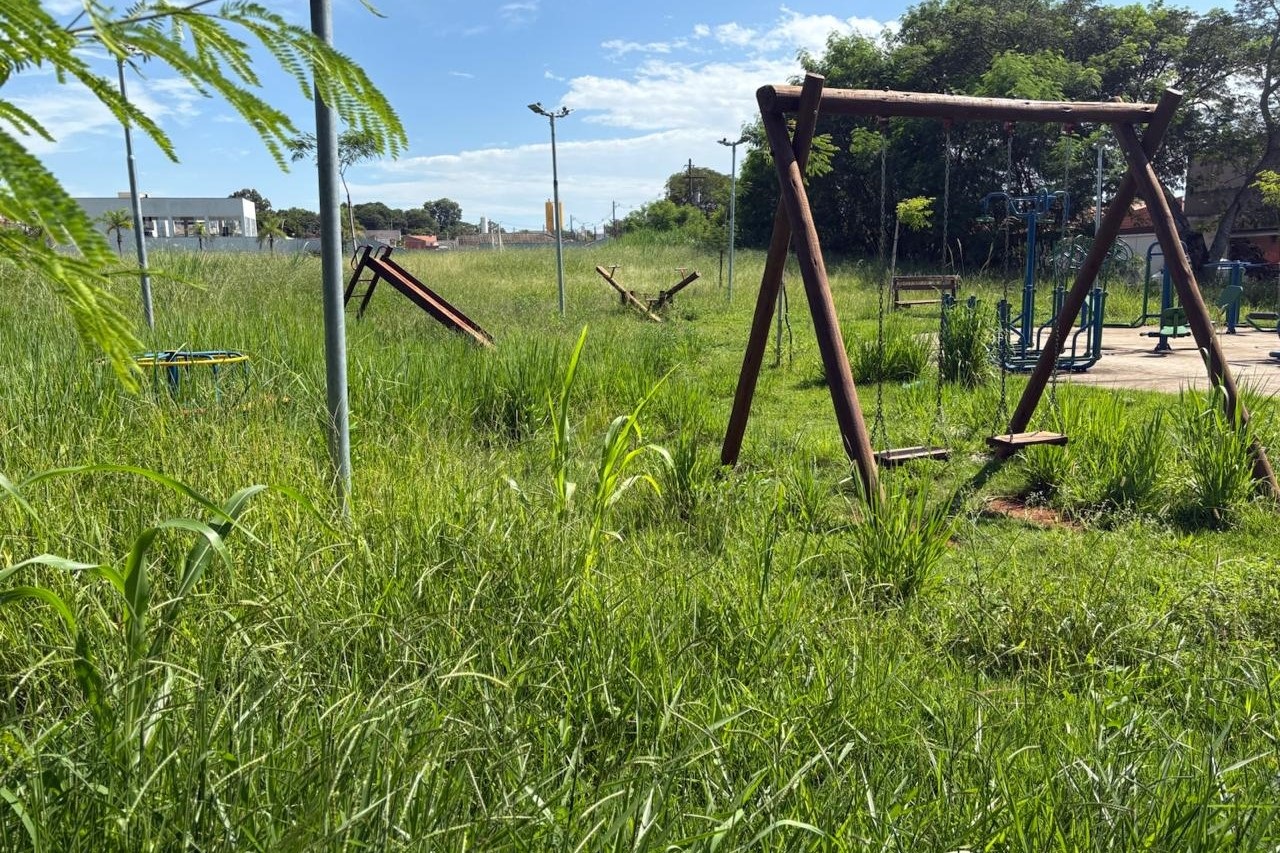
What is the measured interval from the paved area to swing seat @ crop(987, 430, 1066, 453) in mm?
2666

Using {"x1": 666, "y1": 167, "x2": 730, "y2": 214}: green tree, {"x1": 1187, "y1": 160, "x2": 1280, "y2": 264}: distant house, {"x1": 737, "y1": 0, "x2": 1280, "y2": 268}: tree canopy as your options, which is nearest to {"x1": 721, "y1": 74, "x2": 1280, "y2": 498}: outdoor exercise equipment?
{"x1": 737, "y1": 0, "x2": 1280, "y2": 268}: tree canopy

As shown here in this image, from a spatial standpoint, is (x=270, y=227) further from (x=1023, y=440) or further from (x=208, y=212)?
(x=1023, y=440)

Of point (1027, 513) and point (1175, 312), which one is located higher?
point (1175, 312)

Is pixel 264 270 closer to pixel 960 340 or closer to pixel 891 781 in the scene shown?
pixel 960 340

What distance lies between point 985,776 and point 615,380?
216 inches

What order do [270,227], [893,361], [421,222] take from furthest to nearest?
[421,222]
[270,227]
[893,361]

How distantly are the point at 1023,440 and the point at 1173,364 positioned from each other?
21.9ft

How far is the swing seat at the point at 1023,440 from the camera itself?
4.83 meters

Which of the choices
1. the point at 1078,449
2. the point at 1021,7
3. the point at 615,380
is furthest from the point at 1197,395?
the point at 1021,7

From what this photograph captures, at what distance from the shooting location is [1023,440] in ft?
15.9

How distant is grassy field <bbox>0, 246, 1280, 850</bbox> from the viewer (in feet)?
4.95

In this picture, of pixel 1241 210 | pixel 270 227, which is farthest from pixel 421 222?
pixel 1241 210

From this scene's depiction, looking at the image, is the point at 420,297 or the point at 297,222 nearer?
the point at 420,297

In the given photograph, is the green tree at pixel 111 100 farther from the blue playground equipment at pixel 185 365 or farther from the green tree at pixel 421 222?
the green tree at pixel 421 222
